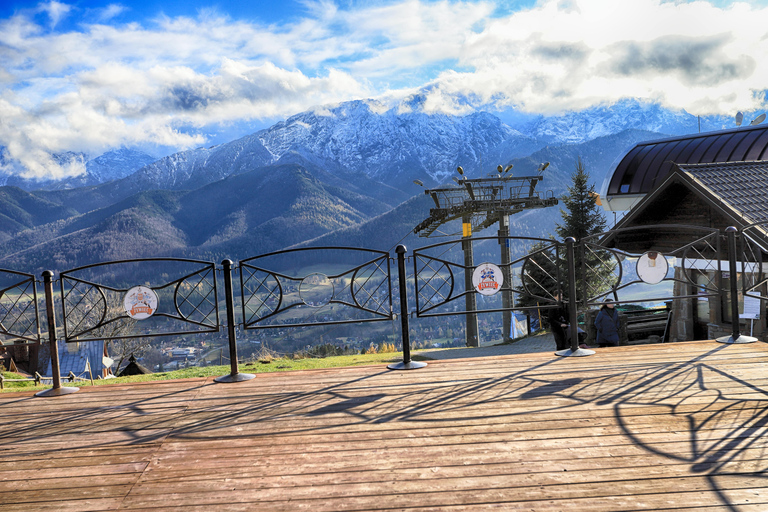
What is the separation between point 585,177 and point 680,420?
26.1 m

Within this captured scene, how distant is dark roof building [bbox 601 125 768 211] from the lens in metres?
16.7

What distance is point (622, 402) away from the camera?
3.80m

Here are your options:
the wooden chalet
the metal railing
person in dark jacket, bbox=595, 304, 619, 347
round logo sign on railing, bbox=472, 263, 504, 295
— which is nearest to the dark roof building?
the wooden chalet

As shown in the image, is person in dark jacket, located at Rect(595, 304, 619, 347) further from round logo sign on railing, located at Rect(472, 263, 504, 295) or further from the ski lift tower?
the ski lift tower

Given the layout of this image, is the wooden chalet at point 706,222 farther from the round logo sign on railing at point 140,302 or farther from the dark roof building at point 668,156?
the round logo sign on railing at point 140,302

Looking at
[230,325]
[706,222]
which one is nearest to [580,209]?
[706,222]

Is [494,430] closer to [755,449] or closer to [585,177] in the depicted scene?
[755,449]

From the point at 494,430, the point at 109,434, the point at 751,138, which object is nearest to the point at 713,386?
the point at 494,430

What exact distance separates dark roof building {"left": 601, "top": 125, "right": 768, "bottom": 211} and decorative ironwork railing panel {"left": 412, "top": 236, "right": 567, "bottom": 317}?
10.9ft

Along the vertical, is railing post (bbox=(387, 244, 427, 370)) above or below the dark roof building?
below

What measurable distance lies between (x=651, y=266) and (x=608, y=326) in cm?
276

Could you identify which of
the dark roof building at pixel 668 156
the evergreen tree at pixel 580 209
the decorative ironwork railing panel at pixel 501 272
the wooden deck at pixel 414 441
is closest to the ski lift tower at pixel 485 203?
the decorative ironwork railing panel at pixel 501 272

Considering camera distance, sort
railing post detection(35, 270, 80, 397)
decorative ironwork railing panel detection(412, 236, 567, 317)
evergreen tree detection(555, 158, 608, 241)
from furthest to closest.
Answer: evergreen tree detection(555, 158, 608, 241)
decorative ironwork railing panel detection(412, 236, 567, 317)
railing post detection(35, 270, 80, 397)

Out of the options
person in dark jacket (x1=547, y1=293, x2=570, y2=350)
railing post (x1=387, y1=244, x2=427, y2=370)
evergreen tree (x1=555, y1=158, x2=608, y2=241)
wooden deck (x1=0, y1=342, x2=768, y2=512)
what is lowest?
person in dark jacket (x1=547, y1=293, x2=570, y2=350)
